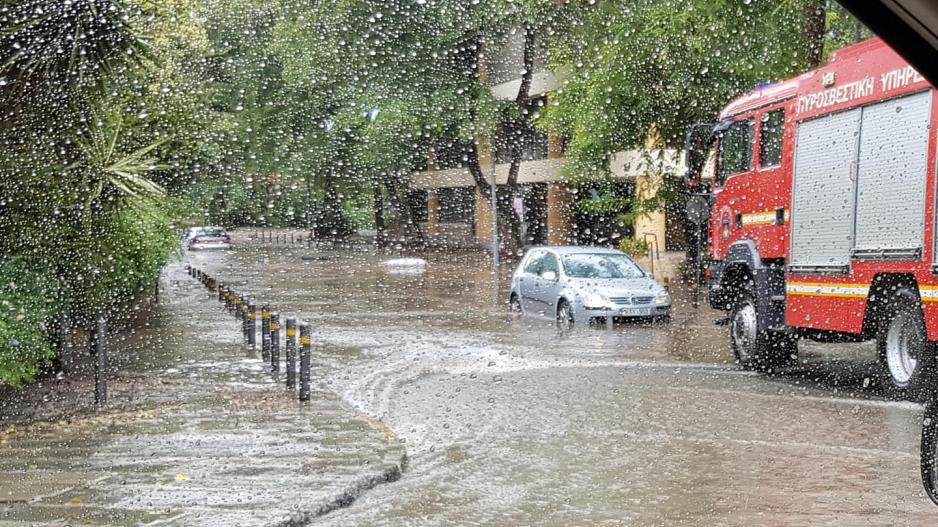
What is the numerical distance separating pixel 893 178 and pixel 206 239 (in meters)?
47.4

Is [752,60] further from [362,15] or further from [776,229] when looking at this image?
[362,15]

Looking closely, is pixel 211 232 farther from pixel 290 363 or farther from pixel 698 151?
pixel 290 363

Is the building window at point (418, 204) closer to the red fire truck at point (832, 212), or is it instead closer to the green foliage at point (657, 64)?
the green foliage at point (657, 64)

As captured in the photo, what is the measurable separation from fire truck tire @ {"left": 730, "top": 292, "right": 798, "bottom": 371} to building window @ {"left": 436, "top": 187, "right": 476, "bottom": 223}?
1430 inches

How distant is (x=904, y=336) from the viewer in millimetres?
10461

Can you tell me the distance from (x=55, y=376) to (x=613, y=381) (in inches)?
229

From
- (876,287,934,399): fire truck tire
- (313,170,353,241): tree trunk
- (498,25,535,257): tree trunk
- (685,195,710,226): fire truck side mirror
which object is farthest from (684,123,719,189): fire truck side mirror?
(313,170,353,241): tree trunk

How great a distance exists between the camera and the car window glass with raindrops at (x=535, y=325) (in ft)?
22.5

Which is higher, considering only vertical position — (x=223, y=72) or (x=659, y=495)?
(x=223, y=72)

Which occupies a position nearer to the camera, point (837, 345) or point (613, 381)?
point (613, 381)

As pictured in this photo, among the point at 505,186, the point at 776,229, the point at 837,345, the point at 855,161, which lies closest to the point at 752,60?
the point at 837,345

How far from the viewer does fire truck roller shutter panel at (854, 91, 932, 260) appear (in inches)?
393

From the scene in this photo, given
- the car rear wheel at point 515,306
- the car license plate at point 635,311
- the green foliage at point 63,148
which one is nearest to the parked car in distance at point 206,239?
the car rear wheel at point 515,306

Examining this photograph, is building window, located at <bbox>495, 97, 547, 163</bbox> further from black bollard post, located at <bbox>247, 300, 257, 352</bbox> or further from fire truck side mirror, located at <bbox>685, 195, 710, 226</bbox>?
fire truck side mirror, located at <bbox>685, 195, 710, 226</bbox>
